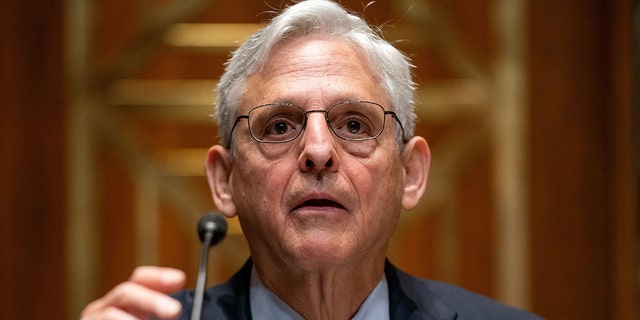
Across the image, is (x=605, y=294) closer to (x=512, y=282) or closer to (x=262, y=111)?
(x=512, y=282)

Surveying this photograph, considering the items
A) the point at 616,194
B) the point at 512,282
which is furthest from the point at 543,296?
the point at 616,194

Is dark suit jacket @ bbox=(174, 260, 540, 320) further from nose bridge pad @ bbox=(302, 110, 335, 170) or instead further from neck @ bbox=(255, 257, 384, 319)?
nose bridge pad @ bbox=(302, 110, 335, 170)

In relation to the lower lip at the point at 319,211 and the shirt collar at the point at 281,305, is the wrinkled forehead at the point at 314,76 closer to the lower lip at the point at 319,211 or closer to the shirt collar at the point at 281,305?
the lower lip at the point at 319,211

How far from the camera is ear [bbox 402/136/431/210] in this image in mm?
2107

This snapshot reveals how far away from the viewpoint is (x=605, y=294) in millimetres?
3658

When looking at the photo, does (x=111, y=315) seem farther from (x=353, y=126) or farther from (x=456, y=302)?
(x=456, y=302)

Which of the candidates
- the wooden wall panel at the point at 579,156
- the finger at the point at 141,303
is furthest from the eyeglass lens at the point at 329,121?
the wooden wall panel at the point at 579,156

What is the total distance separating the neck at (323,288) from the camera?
1.98 meters

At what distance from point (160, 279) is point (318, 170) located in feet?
1.51

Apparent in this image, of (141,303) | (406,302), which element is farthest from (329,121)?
(141,303)

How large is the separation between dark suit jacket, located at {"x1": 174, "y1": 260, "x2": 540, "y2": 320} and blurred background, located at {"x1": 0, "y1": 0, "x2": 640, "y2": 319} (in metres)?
1.49

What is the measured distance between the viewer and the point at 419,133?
373 cm

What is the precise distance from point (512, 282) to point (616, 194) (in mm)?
542

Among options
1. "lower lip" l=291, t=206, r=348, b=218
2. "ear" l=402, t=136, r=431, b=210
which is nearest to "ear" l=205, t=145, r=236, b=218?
"lower lip" l=291, t=206, r=348, b=218
